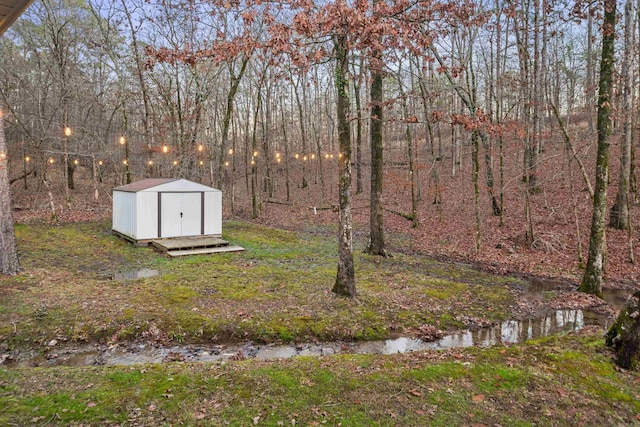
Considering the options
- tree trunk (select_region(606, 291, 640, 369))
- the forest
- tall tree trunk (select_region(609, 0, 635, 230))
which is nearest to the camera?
the forest

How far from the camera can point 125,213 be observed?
14320 millimetres

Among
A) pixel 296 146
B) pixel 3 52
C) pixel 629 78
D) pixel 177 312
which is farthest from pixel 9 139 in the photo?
pixel 629 78

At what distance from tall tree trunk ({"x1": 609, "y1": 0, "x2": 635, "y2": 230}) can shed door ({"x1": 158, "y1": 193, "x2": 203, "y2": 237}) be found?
13.7m

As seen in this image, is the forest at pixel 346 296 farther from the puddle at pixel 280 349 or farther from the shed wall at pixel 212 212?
the shed wall at pixel 212 212

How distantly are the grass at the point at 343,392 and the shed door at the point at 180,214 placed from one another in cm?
1006

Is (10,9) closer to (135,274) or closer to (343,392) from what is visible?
(343,392)

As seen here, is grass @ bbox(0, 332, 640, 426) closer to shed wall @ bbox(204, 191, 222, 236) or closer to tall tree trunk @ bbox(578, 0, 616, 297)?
tall tree trunk @ bbox(578, 0, 616, 297)

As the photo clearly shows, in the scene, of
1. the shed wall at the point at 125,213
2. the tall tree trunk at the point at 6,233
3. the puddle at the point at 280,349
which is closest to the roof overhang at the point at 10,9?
the puddle at the point at 280,349

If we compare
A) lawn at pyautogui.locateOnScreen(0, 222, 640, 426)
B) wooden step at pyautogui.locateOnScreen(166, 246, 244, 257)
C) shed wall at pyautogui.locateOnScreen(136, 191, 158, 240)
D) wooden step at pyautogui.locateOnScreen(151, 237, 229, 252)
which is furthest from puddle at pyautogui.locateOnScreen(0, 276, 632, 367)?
shed wall at pyautogui.locateOnScreen(136, 191, 158, 240)

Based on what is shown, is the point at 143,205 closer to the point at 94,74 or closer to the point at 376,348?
the point at 376,348

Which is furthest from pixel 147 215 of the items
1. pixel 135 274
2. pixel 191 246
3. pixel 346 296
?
pixel 346 296

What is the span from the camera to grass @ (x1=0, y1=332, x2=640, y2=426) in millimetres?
3410

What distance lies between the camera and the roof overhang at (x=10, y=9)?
248cm

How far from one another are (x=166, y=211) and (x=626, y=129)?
15.5 metres
